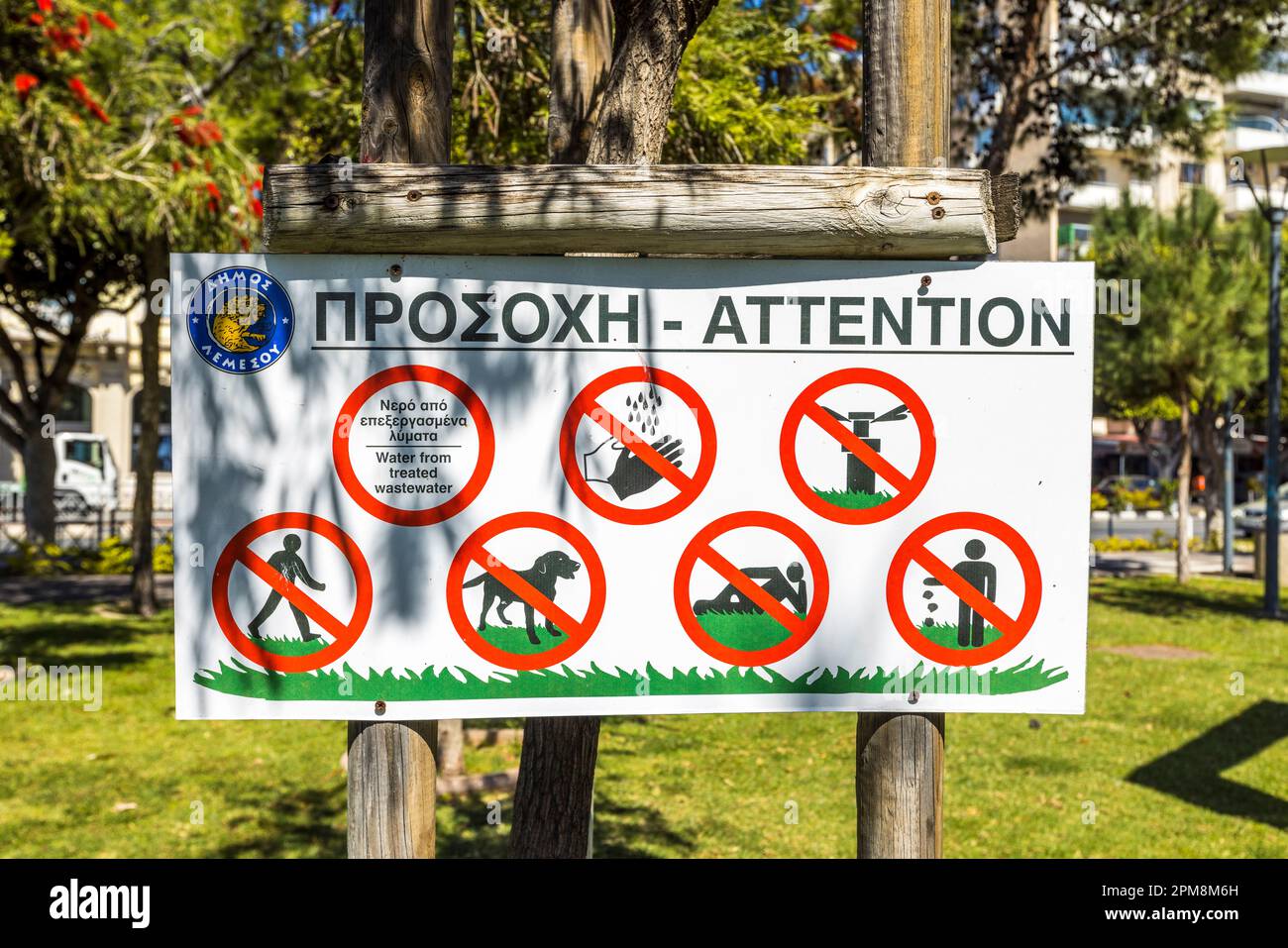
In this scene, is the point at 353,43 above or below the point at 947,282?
above

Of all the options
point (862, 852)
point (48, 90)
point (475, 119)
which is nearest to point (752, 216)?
point (862, 852)

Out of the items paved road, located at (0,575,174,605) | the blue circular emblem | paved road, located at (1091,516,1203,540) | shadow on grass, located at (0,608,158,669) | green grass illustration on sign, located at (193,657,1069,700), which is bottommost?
paved road, located at (1091,516,1203,540)

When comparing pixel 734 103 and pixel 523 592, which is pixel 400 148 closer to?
pixel 523 592

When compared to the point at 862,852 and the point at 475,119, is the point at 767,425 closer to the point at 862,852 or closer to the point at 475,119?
the point at 862,852

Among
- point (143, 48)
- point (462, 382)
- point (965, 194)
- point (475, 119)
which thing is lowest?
point (462, 382)

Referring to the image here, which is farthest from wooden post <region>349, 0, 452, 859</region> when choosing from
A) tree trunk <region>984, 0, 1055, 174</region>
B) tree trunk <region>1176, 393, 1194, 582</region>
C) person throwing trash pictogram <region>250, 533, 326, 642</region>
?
tree trunk <region>1176, 393, 1194, 582</region>

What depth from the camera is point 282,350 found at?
2.58 metres

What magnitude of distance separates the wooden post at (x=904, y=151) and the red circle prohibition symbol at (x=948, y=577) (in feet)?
0.50

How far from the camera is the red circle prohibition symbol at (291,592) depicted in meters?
2.59

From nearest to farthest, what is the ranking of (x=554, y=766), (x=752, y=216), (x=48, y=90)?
(x=752, y=216) < (x=554, y=766) < (x=48, y=90)

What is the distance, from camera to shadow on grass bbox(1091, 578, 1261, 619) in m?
15.8

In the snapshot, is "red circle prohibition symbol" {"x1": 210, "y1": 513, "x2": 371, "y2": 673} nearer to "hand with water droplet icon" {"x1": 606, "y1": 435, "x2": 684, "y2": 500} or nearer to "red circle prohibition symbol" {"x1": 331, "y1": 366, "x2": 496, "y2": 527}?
"red circle prohibition symbol" {"x1": 331, "y1": 366, "x2": 496, "y2": 527}

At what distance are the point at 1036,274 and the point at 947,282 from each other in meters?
0.20

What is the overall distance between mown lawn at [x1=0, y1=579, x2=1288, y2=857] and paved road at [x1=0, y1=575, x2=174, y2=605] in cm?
472
